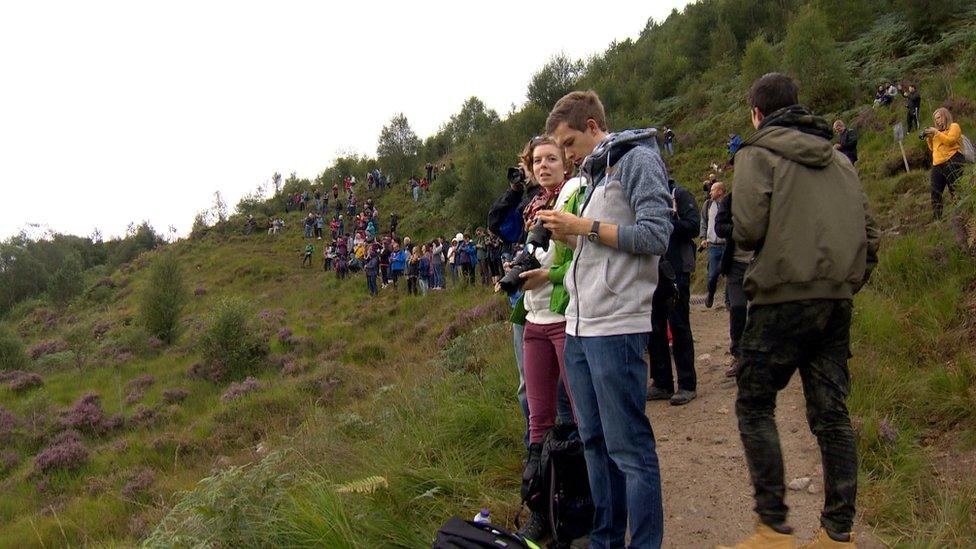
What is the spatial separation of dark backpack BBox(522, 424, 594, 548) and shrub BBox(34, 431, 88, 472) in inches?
415

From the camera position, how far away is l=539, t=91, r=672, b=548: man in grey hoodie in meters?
2.29

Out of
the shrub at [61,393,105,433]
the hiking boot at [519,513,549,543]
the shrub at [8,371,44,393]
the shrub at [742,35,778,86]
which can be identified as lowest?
the shrub at [61,393,105,433]

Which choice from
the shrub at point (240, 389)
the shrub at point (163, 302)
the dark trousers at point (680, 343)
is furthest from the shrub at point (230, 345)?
the dark trousers at point (680, 343)

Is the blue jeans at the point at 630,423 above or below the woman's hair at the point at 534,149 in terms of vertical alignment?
Answer: below

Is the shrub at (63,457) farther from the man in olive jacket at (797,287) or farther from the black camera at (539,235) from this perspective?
the man in olive jacket at (797,287)

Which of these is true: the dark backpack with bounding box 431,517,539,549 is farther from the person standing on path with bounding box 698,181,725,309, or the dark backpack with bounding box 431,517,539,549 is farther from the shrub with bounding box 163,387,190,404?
the shrub with bounding box 163,387,190,404

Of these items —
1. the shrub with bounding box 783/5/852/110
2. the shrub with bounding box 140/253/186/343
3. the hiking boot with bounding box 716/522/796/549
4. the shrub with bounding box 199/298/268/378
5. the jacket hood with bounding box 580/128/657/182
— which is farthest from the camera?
the shrub with bounding box 783/5/852/110

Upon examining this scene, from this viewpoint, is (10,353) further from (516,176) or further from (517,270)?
(517,270)

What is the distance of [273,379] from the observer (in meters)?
14.0

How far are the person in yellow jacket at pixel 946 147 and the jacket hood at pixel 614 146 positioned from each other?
718 cm

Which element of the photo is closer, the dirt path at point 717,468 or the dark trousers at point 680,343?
the dirt path at point 717,468

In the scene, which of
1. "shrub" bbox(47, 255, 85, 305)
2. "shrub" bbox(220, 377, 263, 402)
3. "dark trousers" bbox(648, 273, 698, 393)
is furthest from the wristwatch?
"shrub" bbox(47, 255, 85, 305)

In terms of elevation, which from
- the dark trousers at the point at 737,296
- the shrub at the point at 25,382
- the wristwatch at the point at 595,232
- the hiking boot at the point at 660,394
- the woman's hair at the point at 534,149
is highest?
the woman's hair at the point at 534,149

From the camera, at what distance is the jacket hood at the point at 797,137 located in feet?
7.16
